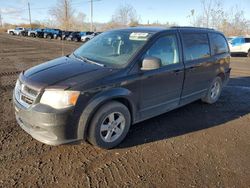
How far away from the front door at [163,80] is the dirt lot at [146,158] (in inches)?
17.6

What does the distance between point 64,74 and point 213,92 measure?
12.8 ft

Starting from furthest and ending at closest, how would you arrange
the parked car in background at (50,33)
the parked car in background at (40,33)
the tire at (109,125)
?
the parked car in background at (40,33) < the parked car in background at (50,33) < the tire at (109,125)

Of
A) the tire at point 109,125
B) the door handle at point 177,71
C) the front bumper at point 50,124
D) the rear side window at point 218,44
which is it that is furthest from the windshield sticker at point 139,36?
the rear side window at point 218,44

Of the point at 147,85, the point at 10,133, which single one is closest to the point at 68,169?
the point at 10,133

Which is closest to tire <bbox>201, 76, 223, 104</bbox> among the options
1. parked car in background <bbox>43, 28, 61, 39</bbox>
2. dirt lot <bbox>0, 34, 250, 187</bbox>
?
dirt lot <bbox>0, 34, 250, 187</bbox>

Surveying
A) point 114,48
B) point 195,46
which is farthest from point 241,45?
point 114,48

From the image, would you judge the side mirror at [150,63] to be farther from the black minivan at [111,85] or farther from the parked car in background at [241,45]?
the parked car in background at [241,45]

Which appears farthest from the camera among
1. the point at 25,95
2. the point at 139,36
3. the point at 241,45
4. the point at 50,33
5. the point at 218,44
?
the point at 50,33

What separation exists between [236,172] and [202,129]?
134 cm

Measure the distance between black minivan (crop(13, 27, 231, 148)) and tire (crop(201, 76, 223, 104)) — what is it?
1.99 feet

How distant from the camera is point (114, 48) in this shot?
14.0 feet

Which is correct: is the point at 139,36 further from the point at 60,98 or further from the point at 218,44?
the point at 218,44

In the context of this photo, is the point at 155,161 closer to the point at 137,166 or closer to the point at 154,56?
the point at 137,166

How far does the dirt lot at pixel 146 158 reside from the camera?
10.0 feet
